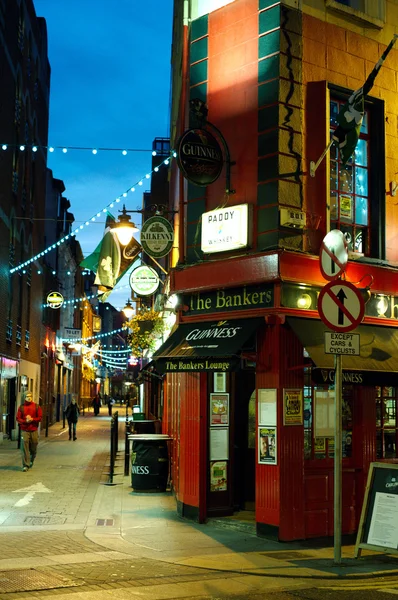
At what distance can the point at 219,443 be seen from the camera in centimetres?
1249

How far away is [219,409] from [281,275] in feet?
10.0

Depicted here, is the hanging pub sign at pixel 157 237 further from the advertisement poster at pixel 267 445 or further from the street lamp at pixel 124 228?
the advertisement poster at pixel 267 445

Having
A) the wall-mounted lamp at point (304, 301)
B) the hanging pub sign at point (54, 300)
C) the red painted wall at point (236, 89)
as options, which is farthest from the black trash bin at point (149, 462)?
the hanging pub sign at point (54, 300)

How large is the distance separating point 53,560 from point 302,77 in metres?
7.82

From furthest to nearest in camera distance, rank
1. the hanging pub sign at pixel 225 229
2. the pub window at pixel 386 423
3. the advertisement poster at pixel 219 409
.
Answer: the advertisement poster at pixel 219 409, the pub window at pixel 386 423, the hanging pub sign at pixel 225 229

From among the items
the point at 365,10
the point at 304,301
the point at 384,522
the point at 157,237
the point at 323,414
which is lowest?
the point at 384,522

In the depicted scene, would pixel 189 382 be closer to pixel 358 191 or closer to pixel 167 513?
pixel 167 513

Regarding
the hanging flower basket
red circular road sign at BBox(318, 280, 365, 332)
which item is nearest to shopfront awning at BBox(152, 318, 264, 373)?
red circular road sign at BBox(318, 280, 365, 332)

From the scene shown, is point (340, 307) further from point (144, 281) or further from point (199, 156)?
point (144, 281)

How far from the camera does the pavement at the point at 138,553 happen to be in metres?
7.91

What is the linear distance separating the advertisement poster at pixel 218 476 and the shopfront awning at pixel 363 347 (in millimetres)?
3019

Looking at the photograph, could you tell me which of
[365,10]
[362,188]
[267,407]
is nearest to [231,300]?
[267,407]

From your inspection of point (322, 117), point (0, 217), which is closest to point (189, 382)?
point (322, 117)

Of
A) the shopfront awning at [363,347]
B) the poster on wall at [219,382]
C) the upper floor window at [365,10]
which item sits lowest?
the poster on wall at [219,382]
